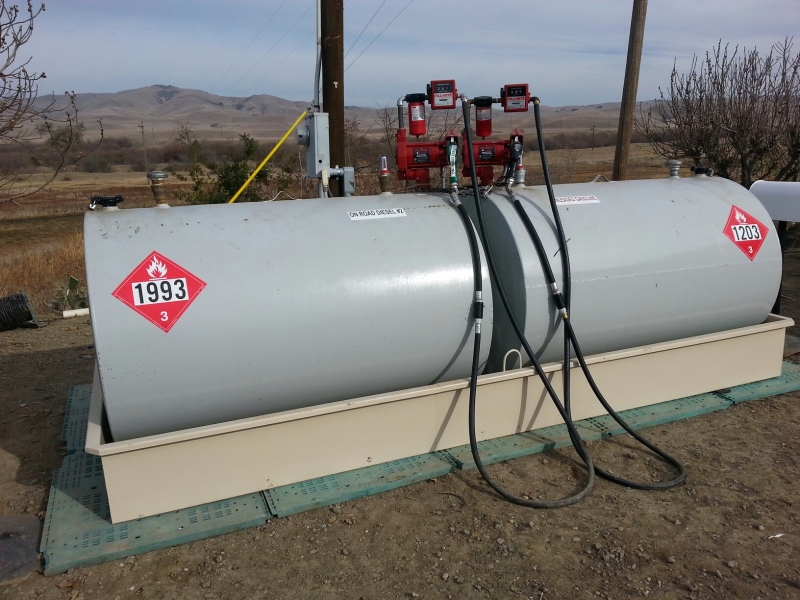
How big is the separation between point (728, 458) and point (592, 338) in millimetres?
1030

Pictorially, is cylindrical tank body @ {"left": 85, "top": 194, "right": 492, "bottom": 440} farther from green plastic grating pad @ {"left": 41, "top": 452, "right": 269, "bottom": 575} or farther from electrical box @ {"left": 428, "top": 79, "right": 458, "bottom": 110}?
electrical box @ {"left": 428, "top": 79, "right": 458, "bottom": 110}

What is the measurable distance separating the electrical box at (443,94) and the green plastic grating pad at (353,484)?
215 centimetres

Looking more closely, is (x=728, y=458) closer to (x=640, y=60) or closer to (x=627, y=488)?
(x=627, y=488)

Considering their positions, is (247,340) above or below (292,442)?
above

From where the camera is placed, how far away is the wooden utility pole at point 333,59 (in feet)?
21.2

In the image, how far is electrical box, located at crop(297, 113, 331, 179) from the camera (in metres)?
4.77

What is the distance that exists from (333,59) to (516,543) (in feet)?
17.1

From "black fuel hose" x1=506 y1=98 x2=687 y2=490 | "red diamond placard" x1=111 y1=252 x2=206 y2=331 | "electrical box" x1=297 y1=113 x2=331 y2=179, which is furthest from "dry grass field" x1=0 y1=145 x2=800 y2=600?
"electrical box" x1=297 y1=113 x2=331 y2=179

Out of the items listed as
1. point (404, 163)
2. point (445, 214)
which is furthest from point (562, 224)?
point (404, 163)

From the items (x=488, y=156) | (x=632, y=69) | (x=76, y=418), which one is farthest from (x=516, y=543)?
(x=632, y=69)

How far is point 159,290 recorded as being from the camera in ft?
9.98

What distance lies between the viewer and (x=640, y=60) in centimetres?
802

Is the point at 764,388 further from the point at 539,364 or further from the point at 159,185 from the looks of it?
the point at 159,185

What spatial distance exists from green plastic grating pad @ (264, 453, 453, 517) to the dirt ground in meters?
0.05
